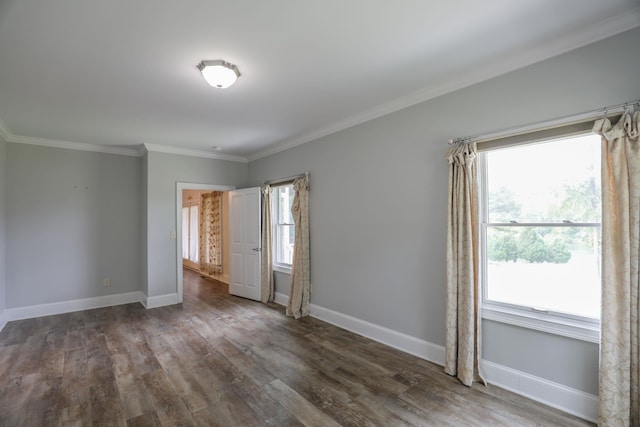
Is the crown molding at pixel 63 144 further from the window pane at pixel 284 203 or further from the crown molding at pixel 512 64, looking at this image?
the crown molding at pixel 512 64

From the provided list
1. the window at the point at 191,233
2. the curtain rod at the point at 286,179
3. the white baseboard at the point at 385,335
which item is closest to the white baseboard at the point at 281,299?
the white baseboard at the point at 385,335

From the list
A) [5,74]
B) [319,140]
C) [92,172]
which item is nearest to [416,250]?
[319,140]

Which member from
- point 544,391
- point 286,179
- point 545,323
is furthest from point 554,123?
point 286,179

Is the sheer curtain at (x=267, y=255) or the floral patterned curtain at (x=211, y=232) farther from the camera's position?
the floral patterned curtain at (x=211, y=232)

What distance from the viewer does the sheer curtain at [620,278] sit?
1.88m

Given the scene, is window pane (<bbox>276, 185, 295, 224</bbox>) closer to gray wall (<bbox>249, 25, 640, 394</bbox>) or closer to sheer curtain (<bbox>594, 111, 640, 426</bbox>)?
gray wall (<bbox>249, 25, 640, 394</bbox>)

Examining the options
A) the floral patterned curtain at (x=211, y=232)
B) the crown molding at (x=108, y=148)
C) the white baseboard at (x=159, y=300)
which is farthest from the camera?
the floral patterned curtain at (x=211, y=232)

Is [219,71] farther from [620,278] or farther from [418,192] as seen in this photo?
[620,278]

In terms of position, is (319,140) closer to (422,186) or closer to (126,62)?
(422,186)

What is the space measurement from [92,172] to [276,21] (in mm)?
4671

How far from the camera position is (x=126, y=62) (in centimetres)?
238

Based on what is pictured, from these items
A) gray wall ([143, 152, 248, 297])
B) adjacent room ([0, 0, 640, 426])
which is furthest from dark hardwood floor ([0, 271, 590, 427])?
gray wall ([143, 152, 248, 297])

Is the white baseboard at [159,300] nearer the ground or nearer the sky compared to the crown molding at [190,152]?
nearer the ground

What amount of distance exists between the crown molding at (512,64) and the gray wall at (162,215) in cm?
289
